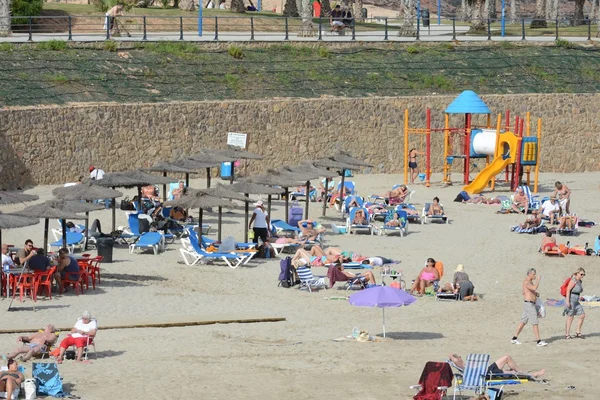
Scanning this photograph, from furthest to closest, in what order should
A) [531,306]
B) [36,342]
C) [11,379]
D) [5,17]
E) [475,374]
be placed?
1. [5,17]
2. [531,306]
3. [36,342]
4. [475,374]
5. [11,379]

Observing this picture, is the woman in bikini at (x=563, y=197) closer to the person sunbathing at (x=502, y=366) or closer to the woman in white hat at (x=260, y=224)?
the woman in white hat at (x=260, y=224)

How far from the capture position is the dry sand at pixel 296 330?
51.7ft

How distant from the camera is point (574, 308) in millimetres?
18578

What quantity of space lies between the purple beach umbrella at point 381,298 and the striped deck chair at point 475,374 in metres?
2.60

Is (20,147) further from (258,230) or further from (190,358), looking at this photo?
(190,358)

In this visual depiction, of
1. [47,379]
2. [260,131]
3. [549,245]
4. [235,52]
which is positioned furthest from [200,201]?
[235,52]

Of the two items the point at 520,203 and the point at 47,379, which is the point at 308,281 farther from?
the point at 520,203

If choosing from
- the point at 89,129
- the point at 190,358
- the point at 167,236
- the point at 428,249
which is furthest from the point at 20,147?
the point at 190,358

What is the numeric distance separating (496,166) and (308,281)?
590 inches

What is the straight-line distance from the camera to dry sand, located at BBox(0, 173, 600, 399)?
1576 cm

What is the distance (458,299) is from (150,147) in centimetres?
1682

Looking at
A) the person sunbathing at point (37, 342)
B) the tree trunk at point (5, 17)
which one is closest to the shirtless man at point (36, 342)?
the person sunbathing at point (37, 342)

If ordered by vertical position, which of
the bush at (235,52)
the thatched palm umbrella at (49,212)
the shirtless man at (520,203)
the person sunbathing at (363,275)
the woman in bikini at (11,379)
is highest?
the bush at (235,52)

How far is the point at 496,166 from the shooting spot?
36062mm
